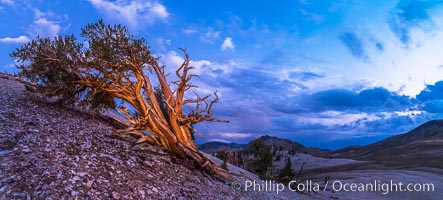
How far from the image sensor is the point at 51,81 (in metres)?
11.8

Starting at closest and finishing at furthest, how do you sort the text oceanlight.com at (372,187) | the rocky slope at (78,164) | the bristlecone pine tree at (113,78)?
the rocky slope at (78,164), the bristlecone pine tree at (113,78), the text oceanlight.com at (372,187)

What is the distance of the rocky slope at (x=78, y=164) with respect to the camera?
19.4 ft

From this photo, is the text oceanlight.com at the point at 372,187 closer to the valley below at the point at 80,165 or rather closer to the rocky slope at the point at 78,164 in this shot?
the valley below at the point at 80,165

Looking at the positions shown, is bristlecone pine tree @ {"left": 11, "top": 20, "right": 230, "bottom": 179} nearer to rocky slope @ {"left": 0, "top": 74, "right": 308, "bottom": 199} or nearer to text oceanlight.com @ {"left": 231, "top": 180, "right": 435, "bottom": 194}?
rocky slope @ {"left": 0, "top": 74, "right": 308, "bottom": 199}

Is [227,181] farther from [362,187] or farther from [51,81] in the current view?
[362,187]

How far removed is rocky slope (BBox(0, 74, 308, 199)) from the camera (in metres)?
5.93

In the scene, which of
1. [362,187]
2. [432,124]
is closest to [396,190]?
[362,187]

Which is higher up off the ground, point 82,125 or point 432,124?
point 432,124

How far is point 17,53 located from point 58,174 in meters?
7.33

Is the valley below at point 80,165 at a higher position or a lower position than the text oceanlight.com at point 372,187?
higher

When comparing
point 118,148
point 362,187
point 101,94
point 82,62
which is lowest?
point 362,187

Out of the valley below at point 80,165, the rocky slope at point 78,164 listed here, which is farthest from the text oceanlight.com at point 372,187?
the rocky slope at point 78,164

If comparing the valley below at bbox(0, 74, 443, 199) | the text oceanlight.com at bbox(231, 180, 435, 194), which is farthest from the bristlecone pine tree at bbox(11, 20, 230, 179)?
the text oceanlight.com at bbox(231, 180, 435, 194)

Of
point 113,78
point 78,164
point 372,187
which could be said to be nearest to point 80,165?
point 78,164
